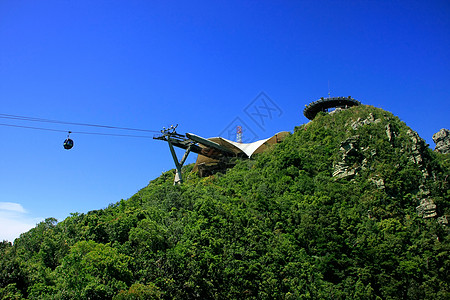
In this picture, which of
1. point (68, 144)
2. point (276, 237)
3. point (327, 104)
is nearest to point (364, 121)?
point (327, 104)

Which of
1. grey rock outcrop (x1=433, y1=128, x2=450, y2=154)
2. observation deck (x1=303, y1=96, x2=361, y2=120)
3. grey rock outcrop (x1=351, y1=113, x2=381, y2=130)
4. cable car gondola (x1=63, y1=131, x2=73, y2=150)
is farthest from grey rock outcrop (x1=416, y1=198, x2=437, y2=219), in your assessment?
cable car gondola (x1=63, y1=131, x2=73, y2=150)

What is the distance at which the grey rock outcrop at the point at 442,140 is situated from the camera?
53.8 metres

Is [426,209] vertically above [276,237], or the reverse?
[276,237]

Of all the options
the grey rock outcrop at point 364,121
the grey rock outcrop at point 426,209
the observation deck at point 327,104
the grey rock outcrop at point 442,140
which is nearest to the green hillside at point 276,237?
the grey rock outcrop at point 426,209

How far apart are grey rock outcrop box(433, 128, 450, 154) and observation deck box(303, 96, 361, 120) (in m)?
13.3

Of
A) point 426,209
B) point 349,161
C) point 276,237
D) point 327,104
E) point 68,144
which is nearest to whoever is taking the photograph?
point 68,144

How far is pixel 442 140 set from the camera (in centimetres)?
5456

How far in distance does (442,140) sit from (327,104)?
57.4 ft

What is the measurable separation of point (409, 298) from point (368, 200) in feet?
30.7

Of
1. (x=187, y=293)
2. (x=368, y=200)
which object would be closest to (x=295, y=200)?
(x=368, y=200)

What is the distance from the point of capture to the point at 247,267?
2356cm

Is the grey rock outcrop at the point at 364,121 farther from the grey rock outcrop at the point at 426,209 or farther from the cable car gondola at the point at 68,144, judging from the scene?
the cable car gondola at the point at 68,144

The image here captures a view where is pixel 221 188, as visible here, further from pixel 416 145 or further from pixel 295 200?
pixel 416 145

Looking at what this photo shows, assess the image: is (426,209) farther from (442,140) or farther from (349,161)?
(442,140)
